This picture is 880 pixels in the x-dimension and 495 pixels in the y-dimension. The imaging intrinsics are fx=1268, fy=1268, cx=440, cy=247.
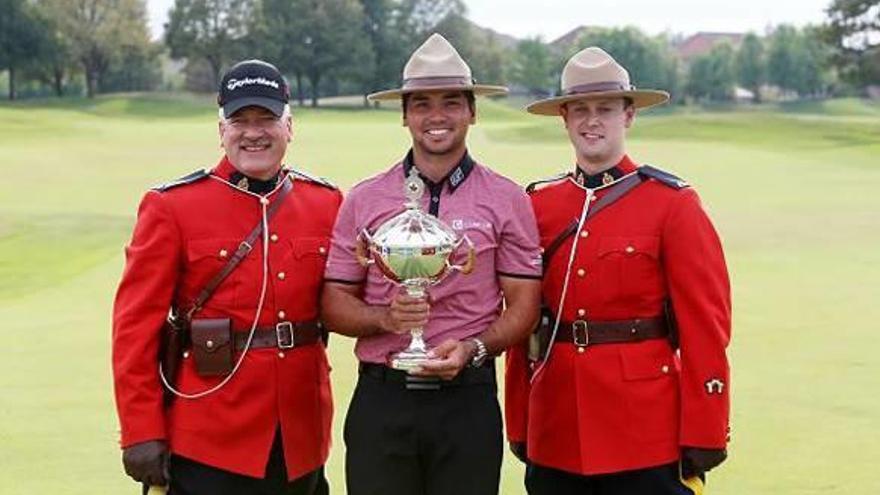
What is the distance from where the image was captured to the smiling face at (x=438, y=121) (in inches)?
147

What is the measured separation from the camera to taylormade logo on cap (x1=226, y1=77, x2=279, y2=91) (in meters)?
3.85

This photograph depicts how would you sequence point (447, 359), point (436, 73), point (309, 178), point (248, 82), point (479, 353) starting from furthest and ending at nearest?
1. point (309, 178)
2. point (248, 82)
3. point (436, 73)
4. point (479, 353)
5. point (447, 359)

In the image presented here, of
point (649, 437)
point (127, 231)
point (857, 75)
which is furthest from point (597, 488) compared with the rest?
point (857, 75)

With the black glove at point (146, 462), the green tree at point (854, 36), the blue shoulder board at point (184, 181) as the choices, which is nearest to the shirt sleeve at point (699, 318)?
the blue shoulder board at point (184, 181)

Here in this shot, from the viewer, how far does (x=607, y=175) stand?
4.00m

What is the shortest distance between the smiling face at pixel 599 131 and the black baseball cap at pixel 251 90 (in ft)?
3.02

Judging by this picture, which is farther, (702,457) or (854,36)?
(854,36)

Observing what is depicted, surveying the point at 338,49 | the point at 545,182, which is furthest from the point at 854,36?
the point at 545,182

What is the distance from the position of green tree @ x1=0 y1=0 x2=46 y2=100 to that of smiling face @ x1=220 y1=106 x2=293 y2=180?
212 ft

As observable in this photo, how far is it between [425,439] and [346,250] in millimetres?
613

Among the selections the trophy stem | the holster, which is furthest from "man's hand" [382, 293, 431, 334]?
the holster

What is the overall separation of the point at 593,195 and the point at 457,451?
930 mm

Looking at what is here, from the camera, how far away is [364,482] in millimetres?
3730

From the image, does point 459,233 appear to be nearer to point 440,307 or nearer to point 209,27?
point 440,307
